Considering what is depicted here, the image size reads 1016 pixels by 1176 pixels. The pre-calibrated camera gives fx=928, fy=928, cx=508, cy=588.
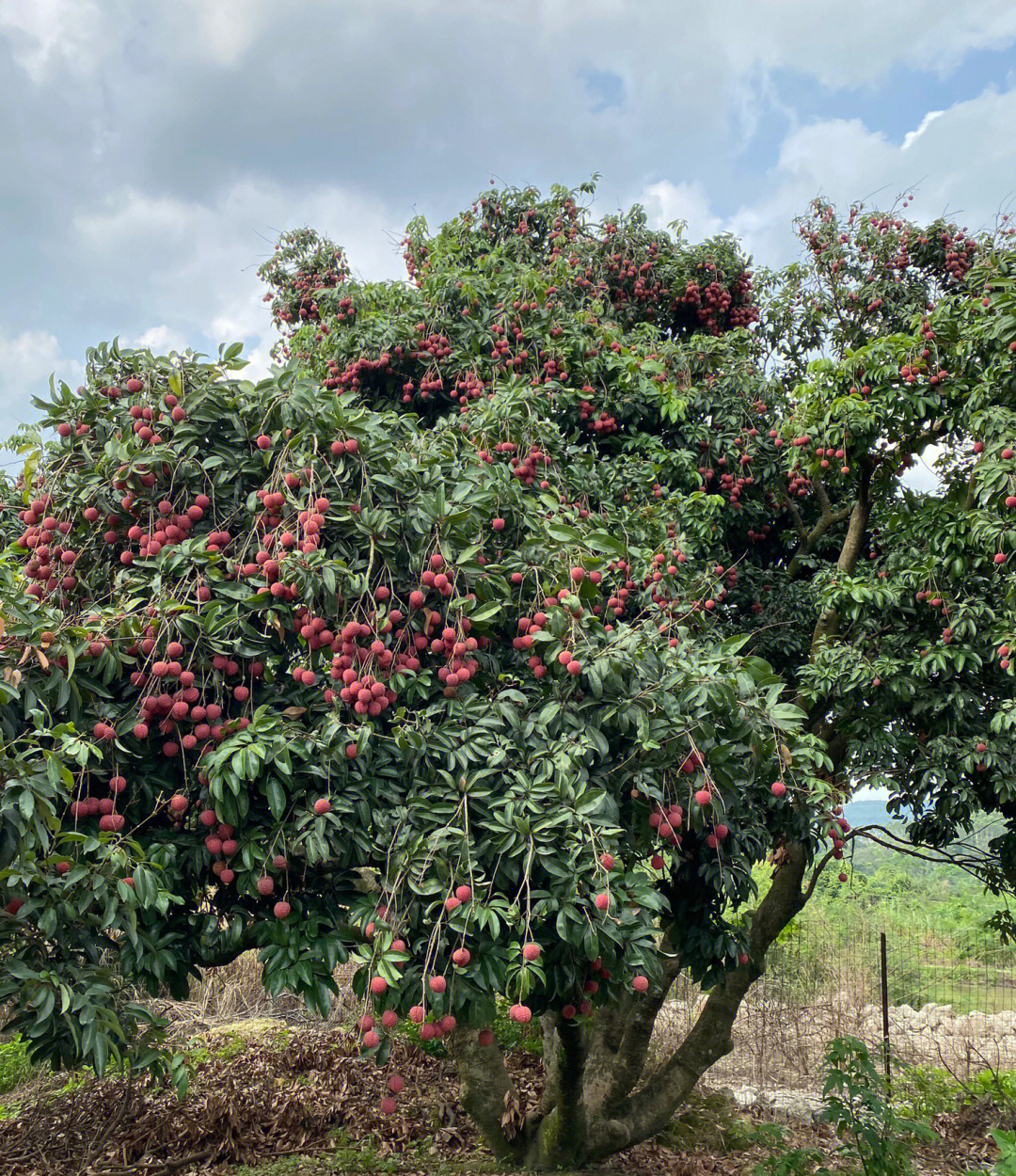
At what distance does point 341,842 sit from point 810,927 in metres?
7.59

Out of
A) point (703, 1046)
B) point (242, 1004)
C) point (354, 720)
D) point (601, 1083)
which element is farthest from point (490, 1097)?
point (242, 1004)

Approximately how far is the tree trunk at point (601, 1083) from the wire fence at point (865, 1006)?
117cm

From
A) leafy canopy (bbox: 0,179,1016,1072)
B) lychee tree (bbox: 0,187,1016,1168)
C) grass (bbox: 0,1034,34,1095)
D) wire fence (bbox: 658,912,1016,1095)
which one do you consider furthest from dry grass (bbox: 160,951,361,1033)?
leafy canopy (bbox: 0,179,1016,1072)

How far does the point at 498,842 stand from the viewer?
2529mm

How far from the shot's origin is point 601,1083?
5.00 meters

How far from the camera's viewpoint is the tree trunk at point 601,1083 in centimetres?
460

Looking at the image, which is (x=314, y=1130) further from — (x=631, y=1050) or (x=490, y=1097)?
(x=631, y=1050)

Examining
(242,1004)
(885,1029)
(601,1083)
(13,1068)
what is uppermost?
(885,1029)

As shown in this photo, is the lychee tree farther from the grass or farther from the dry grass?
the grass

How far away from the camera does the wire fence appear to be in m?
6.66

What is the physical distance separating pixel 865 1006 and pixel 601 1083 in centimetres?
369

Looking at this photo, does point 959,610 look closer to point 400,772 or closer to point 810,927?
point 400,772

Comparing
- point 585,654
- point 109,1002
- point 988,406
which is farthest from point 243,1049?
point 988,406

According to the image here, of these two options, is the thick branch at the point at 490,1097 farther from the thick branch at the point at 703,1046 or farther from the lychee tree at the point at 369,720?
the thick branch at the point at 703,1046
